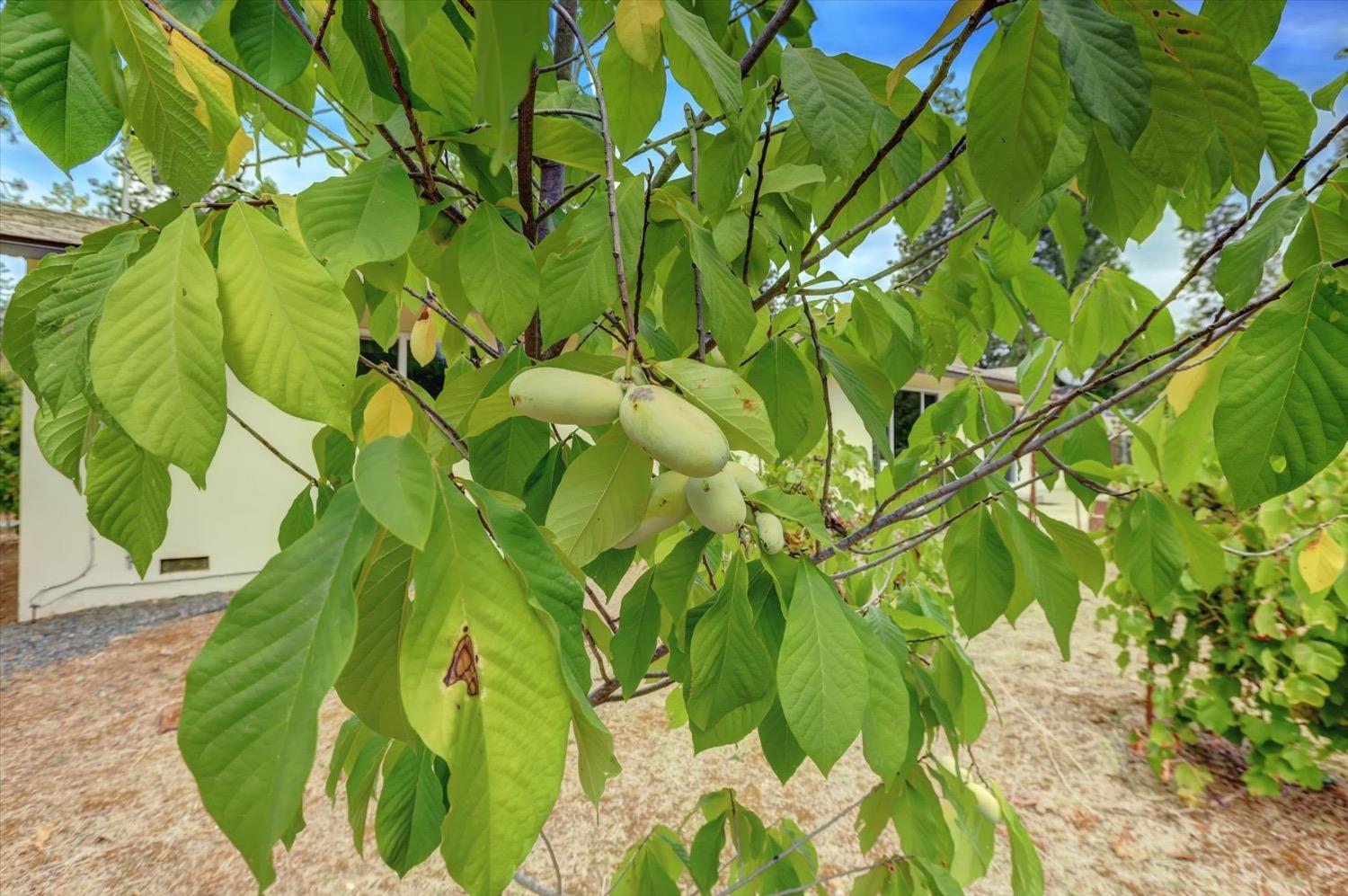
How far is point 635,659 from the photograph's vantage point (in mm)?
677

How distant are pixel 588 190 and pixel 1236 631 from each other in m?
2.74

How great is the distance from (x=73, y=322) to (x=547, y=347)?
32cm

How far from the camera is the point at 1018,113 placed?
42 cm

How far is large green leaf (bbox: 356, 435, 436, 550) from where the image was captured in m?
0.28

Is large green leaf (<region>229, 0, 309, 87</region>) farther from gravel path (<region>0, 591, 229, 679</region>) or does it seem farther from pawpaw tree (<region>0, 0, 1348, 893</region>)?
gravel path (<region>0, 591, 229, 679</region>)

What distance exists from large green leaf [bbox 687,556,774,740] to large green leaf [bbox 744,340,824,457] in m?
0.26

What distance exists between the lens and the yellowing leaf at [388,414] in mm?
529

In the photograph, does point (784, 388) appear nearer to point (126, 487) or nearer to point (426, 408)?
point (426, 408)

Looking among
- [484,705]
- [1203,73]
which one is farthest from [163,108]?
[1203,73]

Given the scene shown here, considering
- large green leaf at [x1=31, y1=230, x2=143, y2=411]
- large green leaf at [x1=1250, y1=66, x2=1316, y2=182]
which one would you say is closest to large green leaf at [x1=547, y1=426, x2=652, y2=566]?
large green leaf at [x1=31, y1=230, x2=143, y2=411]

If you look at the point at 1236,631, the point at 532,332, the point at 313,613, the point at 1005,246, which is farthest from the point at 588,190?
the point at 1236,631

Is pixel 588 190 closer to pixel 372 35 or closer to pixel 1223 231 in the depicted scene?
pixel 372 35

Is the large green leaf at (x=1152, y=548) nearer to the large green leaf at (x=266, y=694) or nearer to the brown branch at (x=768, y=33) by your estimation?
the brown branch at (x=768, y=33)

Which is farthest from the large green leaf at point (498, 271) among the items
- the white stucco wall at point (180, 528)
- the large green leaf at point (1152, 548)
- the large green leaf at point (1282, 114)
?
the white stucco wall at point (180, 528)
